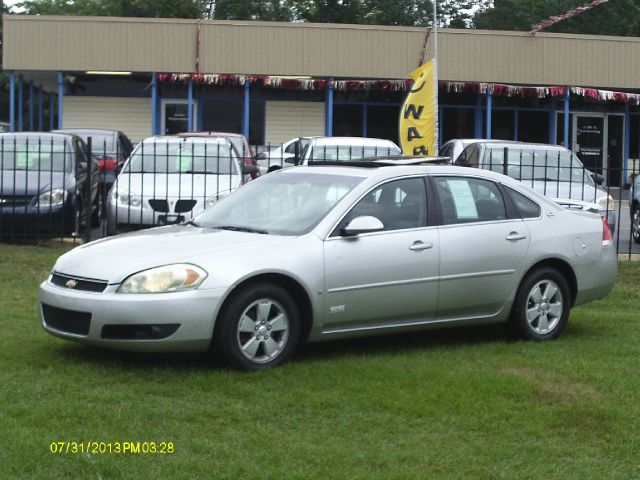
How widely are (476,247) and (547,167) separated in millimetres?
7975

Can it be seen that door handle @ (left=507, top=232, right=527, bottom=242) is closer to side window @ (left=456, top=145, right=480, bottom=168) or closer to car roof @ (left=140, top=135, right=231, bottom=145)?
side window @ (left=456, top=145, right=480, bottom=168)

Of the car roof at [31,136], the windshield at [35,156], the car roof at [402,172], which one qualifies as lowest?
the car roof at [402,172]

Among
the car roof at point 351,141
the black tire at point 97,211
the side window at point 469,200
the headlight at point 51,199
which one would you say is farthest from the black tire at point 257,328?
the car roof at point 351,141

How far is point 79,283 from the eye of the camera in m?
7.43

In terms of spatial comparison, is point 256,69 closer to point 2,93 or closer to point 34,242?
point 34,242

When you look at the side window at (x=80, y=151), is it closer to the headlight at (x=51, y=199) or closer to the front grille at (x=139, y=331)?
the headlight at (x=51, y=199)

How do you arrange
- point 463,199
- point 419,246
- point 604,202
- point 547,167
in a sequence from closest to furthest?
point 419,246, point 463,199, point 604,202, point 547,167

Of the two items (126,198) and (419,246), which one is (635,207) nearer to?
(126,198)

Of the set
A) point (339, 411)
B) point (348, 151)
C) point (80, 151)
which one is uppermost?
point (348, 151)

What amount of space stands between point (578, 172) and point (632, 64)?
54.4 feet

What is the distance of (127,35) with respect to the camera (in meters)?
30.5

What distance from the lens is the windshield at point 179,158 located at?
51.2 ft

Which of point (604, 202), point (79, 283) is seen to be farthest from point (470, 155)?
point (79, 283)

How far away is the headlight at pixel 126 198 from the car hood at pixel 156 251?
20.9ft
